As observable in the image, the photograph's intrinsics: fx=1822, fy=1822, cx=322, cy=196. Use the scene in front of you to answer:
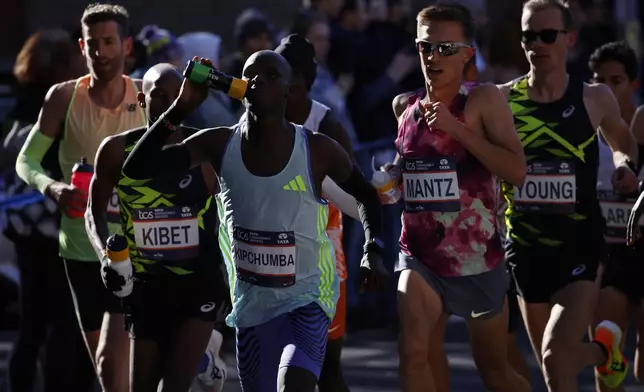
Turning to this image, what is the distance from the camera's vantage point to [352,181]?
6.98 meters

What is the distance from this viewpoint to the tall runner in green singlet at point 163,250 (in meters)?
7.41

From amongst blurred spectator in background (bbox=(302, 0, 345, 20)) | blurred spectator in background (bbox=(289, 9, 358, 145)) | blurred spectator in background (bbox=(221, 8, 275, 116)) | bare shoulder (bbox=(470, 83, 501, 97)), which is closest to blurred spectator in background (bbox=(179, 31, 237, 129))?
blurred spectator in background (bbox=(221, 8, 275, 116))

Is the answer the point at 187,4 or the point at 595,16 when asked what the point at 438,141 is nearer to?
the point at 595,16

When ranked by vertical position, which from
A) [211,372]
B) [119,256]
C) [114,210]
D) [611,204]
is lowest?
[211,372]

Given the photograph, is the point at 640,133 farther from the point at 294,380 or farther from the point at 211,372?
the point at 294,380

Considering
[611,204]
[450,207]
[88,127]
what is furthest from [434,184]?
[611,204]

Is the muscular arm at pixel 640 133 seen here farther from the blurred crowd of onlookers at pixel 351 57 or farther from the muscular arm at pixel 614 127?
the blurred crowd of onlookers at pixel 351 57

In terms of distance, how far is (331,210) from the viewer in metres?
8.08

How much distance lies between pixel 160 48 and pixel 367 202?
467cm

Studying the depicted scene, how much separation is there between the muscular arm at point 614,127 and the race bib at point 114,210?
2206 millimetres

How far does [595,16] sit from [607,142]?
7.58m

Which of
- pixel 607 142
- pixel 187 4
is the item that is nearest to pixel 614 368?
pixel 607 142

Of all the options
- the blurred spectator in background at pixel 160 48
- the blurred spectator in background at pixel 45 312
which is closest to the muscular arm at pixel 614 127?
the blurred spectator in background at pixel 45 312

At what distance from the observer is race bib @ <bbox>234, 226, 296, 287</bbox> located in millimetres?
6758
